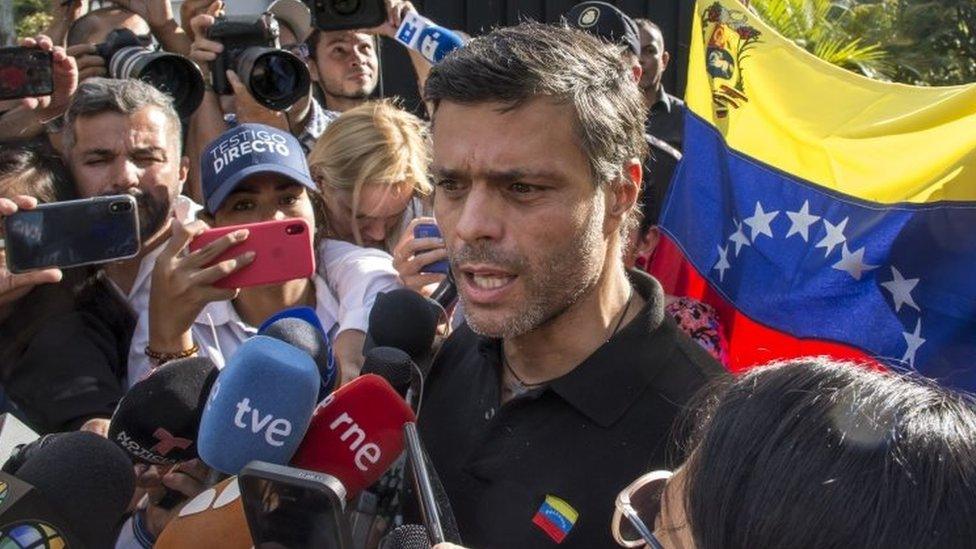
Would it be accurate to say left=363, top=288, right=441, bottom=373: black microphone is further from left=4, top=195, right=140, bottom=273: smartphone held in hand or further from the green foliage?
the green foliage

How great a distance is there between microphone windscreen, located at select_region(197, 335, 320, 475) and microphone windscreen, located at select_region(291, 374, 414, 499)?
5cm

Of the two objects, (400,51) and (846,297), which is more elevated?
(846,297)

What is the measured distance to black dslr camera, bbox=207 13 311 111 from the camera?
3.29m

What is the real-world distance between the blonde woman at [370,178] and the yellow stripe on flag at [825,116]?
Answer: 846 millimetres

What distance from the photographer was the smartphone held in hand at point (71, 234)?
6.66ft

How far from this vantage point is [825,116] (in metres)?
2.98

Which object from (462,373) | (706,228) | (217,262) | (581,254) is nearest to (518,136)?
(581,254)

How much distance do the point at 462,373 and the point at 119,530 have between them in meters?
0.62

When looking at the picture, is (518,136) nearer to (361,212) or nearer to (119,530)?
(119,530)

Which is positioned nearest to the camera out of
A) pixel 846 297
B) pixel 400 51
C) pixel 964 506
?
pixel 964 506

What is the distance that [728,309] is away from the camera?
2988mm

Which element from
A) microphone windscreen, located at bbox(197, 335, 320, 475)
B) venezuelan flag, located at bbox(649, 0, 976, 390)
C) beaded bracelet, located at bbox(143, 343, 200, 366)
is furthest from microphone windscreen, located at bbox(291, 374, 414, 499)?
venezuelan flag, located at bbox(649, 0, 976, 390)

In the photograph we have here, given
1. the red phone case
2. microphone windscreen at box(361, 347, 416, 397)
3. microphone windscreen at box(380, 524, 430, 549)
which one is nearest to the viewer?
microphone windscreen at box(380, 524, 430, 549)

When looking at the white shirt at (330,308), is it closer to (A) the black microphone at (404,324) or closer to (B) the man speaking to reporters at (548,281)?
(A) the black microphone at (404,324)
